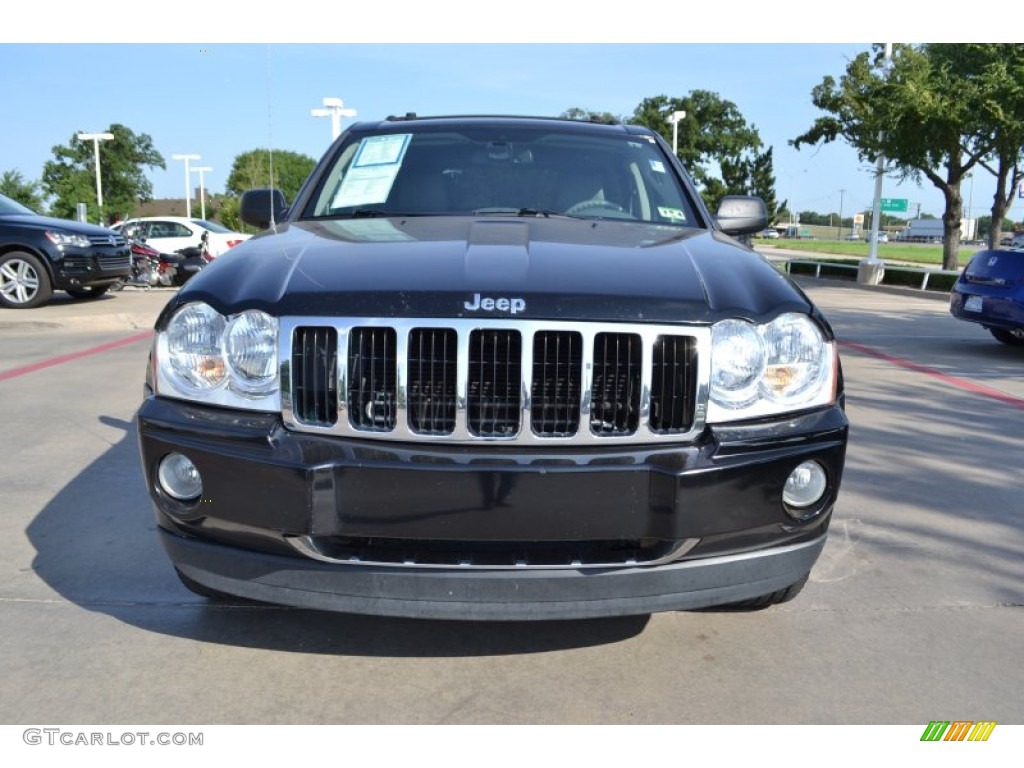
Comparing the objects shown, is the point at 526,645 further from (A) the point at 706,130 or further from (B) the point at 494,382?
(A) the point at 706,130

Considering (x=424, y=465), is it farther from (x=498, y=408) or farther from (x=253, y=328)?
(x=253, y=328)

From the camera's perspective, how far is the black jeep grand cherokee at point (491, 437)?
7.57 ft

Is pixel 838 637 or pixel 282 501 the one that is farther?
pixel 838 637

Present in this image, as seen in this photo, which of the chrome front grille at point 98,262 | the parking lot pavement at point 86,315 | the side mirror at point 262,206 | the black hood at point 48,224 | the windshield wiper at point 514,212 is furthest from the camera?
the chrome front grille at point 98,262

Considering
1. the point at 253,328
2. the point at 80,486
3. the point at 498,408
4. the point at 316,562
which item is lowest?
the point at 80,486

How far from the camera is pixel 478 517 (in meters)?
2.29

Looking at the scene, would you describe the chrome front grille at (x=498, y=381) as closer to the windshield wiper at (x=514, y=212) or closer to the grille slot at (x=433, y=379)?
the grille slot at (x=433, y=379)

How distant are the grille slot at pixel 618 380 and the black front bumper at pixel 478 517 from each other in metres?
0.09

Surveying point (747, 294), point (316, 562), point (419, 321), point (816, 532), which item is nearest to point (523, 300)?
point (419, 321)

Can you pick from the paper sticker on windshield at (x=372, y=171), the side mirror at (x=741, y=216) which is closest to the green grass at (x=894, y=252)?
the side mirror at (x=741, y=216)

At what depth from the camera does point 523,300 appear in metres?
2.38

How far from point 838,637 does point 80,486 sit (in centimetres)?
349

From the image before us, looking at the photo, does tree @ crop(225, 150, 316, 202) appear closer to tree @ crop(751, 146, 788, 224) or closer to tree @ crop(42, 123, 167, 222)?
tree @ crop(42, 123, 167, 222)

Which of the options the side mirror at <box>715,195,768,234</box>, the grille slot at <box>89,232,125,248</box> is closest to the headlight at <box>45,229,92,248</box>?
the grille slot at <box>89,232,125,248</box>
